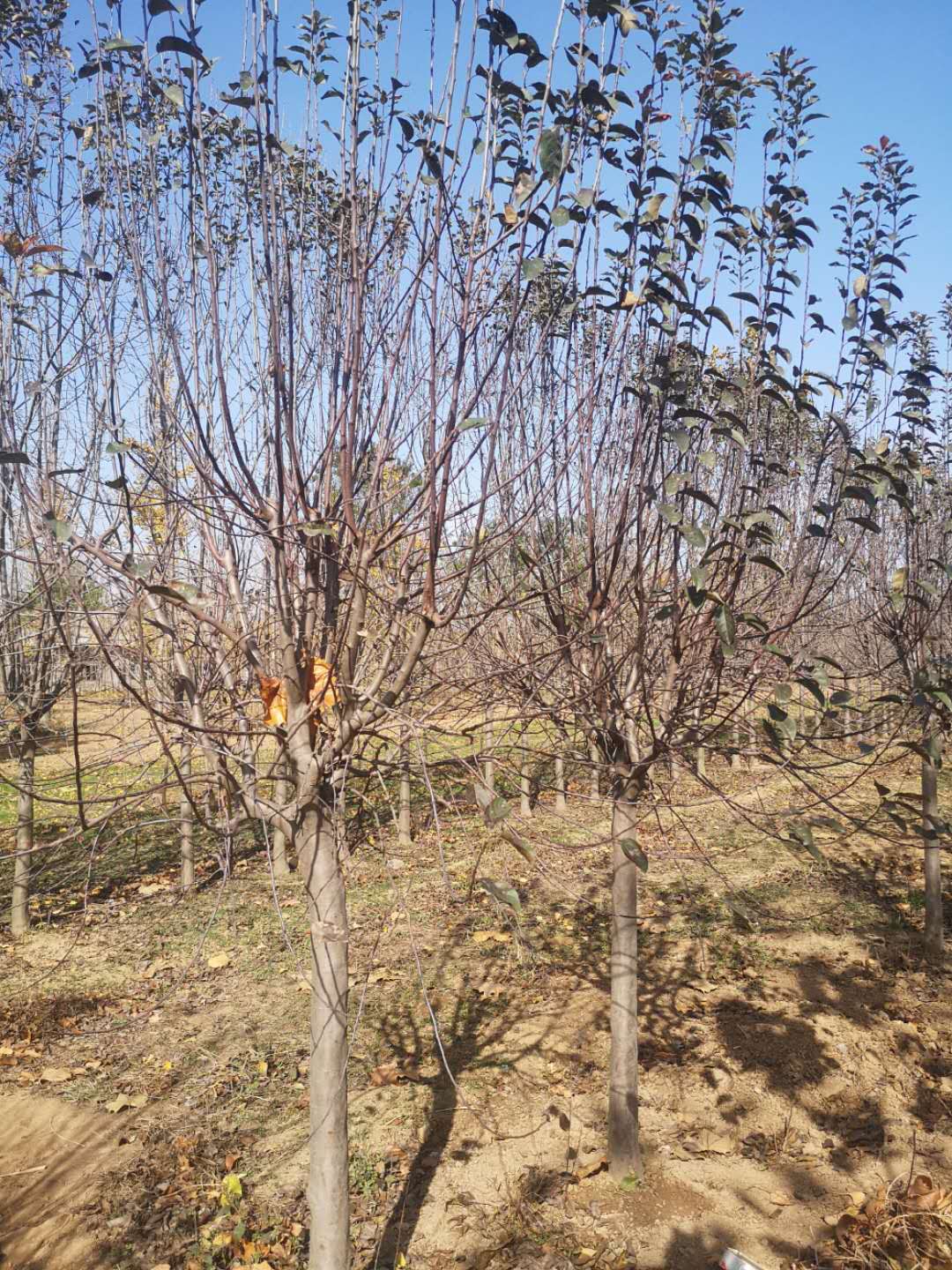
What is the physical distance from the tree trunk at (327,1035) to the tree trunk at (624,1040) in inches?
62.0

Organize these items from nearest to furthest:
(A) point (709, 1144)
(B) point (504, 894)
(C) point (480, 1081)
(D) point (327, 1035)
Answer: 1. (B) point (504, 894)
2. (D) point (327, 1035)
3. (A) point (709, 1144)
4. (C) point (480, 1081)

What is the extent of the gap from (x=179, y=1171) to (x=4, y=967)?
3.03 meters

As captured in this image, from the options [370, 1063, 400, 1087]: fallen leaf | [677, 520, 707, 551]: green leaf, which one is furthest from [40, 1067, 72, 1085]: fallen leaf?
[677, 520, 707, 551]: green leaf

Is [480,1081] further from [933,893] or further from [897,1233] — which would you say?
[933,893]

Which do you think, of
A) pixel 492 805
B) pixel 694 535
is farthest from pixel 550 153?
pixel 492 805

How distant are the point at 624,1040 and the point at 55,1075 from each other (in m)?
3.25

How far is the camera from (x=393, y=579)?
3.07 metres

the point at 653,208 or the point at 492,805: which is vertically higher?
the point at 653,208

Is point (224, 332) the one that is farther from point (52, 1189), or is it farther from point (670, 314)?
point (52, 1189)

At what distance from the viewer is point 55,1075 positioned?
4898 mm

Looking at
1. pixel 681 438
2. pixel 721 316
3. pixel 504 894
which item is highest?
pixel 721 316


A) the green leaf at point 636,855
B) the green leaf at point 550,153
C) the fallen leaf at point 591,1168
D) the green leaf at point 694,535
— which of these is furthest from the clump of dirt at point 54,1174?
the green leaf at point 550,153

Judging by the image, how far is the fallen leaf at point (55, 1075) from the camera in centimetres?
486

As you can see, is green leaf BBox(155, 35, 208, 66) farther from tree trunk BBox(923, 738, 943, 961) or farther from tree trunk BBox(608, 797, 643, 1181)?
tree trunk BBox(923, 738, 943, 961)
